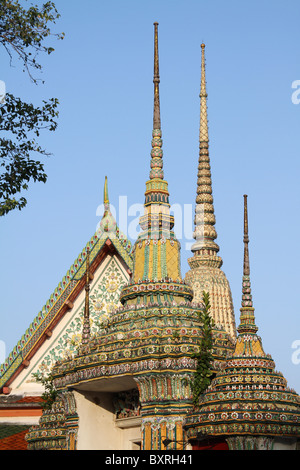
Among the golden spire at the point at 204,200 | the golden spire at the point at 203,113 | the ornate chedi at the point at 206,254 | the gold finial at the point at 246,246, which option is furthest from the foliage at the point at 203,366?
the golden spire at the point at 203,113

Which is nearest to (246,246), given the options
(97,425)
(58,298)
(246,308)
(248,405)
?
(246,308)

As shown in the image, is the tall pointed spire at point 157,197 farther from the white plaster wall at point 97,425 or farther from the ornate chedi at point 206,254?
the ornate chedi at point 206,254

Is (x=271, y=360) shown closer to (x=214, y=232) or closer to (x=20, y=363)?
(x=20, y=363)

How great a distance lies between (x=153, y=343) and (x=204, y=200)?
87.2ft

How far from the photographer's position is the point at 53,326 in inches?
1308

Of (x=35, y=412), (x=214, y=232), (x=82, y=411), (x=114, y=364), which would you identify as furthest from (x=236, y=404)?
(x=214, y=232)

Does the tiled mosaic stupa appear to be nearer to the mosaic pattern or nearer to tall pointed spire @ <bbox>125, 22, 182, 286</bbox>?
tall pointed spire @ <bbox>125, 22, 182, 286</bbox>

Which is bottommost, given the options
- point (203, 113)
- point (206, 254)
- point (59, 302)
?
point (59, 302)

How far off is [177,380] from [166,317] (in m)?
1.78

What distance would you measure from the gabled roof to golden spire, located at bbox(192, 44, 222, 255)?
13.4m

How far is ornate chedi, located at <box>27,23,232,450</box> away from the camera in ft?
71.2

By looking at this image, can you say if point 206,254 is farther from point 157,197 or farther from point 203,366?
point 203,366

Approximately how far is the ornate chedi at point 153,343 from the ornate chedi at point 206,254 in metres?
17.9

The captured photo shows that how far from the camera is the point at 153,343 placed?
2186cm
